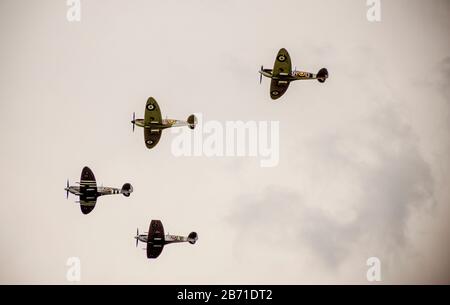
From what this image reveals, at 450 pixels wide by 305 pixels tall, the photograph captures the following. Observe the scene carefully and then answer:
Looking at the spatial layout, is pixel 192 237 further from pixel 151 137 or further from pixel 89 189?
pixel 89 189

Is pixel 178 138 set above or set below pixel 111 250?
above

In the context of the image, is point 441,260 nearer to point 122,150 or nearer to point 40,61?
point 122,150

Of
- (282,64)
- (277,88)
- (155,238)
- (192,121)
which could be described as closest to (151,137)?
(192,121)

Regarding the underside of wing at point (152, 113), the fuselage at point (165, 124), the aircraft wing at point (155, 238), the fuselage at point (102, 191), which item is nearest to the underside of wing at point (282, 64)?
the fuselage at point (165, 124)

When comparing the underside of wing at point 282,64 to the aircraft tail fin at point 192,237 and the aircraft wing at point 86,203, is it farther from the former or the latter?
the aircraft wing at point 86,203

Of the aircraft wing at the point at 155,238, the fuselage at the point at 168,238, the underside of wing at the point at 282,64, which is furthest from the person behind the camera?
the fuselage at the point at 168,238

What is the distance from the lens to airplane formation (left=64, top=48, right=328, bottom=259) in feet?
205

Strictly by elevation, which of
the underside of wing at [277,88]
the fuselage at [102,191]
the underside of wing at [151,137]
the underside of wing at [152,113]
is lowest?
the fuselage at [102,191]

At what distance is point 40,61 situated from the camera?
83.3 metres

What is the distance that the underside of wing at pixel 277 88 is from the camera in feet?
219

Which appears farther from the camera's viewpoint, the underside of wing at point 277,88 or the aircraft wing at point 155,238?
the underside of wing at point 277,88

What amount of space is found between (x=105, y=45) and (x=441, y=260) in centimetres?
4944

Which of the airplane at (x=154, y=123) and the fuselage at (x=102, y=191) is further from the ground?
the airplane at (x=154, y=123)
